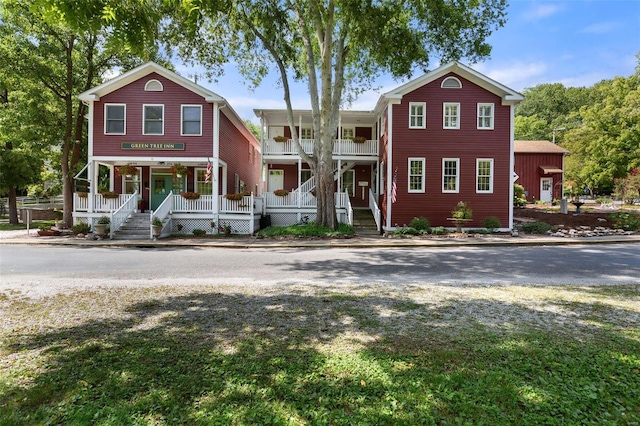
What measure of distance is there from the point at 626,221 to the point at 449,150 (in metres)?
9.24

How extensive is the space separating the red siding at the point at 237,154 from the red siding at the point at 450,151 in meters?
9.06

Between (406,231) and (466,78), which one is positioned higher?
(466,78)

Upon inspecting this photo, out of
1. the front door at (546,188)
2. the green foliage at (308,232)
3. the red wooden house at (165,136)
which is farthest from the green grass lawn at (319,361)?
the front door at (546,188)

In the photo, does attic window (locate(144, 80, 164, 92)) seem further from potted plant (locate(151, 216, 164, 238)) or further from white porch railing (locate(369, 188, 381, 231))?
white porch railing (locate(369, 188, 381, 231))

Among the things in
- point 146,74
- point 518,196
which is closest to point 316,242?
point 146,74

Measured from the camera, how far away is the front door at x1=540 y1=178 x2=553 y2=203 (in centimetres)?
3438

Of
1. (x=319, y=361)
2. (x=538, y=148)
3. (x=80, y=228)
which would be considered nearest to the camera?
(x=319, y=361)

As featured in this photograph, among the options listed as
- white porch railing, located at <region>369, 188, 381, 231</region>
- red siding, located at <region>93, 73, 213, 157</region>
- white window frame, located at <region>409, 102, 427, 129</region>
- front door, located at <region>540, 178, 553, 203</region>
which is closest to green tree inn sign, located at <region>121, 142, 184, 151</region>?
red siding, located at <region>93, 73, 213, 157</region>

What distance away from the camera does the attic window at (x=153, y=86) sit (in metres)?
18.1

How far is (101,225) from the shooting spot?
611 inches

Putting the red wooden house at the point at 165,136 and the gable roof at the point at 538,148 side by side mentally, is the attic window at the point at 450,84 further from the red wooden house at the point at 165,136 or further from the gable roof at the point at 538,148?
the gable roof at the point at 538,148

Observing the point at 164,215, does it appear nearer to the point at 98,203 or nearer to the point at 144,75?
the point at 98,203

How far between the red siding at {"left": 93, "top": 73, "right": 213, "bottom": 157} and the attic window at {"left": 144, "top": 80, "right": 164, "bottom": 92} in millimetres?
149

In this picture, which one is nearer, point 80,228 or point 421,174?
point 80,228
